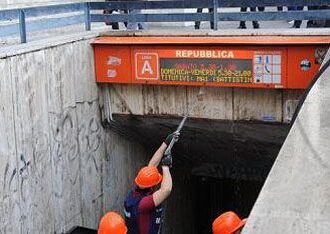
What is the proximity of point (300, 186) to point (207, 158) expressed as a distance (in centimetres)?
601

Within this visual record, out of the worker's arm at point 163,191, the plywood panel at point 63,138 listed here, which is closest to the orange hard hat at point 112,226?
the worker's arm at point 163,191

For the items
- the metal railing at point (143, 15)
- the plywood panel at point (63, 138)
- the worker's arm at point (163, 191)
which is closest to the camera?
the worker's arm at point (163, 191)

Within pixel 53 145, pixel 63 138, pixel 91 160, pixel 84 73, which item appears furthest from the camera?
pixel 91 160

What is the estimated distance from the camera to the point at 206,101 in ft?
26.6

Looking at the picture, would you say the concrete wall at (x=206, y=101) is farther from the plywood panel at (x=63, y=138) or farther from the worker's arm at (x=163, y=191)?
the worker's arm at (x=163, y=191)

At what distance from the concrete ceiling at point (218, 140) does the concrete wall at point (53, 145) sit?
0.52 metres

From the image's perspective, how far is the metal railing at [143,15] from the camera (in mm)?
7125

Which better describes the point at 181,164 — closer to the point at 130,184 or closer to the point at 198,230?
the point at 130,184

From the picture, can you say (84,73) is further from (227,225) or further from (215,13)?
(227,225)

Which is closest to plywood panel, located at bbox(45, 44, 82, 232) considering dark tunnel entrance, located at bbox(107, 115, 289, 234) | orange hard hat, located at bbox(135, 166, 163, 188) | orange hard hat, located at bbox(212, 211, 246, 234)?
dark tunnel entrance, located at bbox(107, 115, 289, 234)

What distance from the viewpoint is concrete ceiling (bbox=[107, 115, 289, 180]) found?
8.26m

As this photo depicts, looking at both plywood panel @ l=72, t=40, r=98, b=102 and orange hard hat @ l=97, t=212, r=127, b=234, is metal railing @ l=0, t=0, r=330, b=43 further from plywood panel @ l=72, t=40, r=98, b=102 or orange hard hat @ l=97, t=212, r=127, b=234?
orange hard hat @ l=97, t=212, r=127, b=234

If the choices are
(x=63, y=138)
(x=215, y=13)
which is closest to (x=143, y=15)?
(x=215, y=13)

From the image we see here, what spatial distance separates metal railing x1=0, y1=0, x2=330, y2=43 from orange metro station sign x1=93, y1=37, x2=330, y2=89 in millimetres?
438
